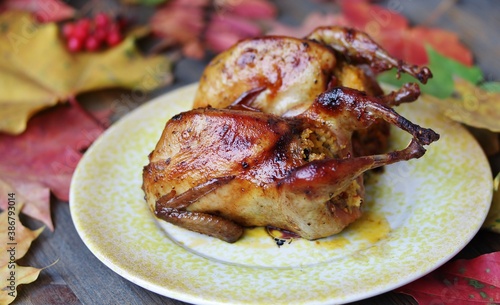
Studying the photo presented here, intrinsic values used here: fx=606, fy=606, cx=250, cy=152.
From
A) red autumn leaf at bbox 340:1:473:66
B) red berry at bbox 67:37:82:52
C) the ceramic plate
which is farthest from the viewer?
red berry at bbox 67:37:82:52

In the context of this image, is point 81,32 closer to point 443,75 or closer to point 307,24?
point 307,24

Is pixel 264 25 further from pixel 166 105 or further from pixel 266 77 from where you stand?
pixel 266 77

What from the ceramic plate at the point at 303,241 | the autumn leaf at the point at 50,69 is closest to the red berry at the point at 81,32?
the autumn leaf at the point at 50,69

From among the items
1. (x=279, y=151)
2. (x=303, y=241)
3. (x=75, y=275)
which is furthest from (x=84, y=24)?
(x=303, y=241)

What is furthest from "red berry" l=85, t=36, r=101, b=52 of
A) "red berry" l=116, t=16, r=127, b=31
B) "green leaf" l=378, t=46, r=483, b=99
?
"green leaf" l=378, t=46, r=483, b=99

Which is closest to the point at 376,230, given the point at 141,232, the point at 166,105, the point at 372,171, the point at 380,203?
the point at 380,203

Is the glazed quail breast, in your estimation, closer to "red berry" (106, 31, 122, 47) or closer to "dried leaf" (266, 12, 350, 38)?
"dried leaf" (266, 12, 350, 38)
